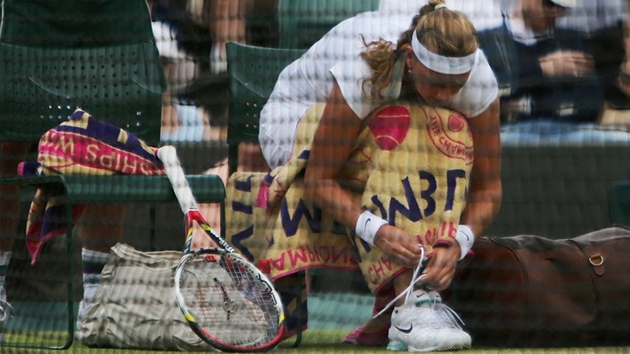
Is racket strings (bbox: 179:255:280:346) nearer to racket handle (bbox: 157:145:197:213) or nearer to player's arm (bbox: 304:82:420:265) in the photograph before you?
racket handle (bbox: 157:145:197:213)

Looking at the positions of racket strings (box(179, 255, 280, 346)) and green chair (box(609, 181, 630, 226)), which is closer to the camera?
racket strings (box(179, 255, 280, 346))

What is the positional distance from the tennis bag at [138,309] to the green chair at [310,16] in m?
0.76

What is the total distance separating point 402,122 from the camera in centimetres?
302

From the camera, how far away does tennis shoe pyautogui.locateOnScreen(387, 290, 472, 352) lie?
9.38 ft

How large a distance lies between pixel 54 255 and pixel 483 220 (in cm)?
182

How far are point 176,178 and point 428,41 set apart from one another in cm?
70

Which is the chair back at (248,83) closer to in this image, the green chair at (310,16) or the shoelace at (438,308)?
the green chair at (310,16)

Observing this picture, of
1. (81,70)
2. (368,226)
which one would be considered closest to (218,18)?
(81,70)

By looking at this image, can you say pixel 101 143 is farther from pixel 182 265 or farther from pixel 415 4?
pixel 415 4

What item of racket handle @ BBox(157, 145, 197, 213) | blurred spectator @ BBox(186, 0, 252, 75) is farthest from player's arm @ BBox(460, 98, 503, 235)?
blurred spectator @ BBox(186, 0, 252, 75)

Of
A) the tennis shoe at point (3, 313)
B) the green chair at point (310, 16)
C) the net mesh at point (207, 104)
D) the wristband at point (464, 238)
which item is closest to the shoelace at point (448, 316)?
the wristband at point (464, 238)

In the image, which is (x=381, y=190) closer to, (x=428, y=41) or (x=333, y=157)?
(x=333, y=157)

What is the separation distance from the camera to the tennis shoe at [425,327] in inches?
113

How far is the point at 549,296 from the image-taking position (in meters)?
2.96
